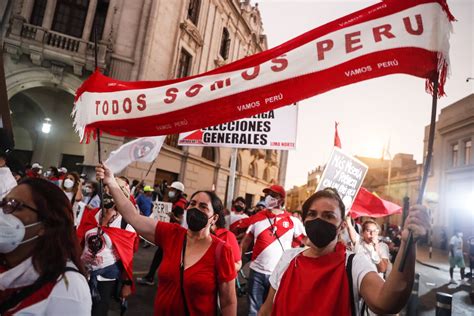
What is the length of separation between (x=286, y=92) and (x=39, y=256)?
1937mm

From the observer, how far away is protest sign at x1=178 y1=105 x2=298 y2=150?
234 inches

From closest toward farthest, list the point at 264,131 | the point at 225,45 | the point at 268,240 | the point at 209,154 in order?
the point at 268,240 → the point at 264,131 → the point at 209,154 → the point at 225,45

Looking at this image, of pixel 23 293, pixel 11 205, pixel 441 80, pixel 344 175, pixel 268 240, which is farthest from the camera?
pixel 344 175

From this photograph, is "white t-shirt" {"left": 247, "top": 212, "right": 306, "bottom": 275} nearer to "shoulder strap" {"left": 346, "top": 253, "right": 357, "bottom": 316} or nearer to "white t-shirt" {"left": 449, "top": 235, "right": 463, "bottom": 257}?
"shoulder strap" {"left": 346, "top": 253, "right": 357, "bottom": 316}

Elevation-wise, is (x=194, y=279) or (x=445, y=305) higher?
(x=194, y=279)

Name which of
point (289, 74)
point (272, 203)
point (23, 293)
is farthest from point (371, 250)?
point (23, 293)

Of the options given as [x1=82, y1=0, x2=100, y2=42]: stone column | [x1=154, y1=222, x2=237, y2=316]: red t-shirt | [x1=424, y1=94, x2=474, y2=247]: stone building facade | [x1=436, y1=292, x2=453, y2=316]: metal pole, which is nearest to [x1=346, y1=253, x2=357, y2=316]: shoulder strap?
[x1=154, y1=222, x2=237, y2=316]: red t-shirt

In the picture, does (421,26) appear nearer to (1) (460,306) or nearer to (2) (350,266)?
(2) (350,266)

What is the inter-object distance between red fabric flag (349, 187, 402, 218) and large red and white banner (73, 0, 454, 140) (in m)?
4.12

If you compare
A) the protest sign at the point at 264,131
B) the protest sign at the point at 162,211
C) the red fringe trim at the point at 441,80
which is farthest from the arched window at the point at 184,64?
the red fringe trim at the point at 441,80

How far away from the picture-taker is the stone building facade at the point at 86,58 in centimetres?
1273

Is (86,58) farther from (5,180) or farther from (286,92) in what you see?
(286,92)

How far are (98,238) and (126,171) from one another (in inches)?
415

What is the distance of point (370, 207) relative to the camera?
6168mm
